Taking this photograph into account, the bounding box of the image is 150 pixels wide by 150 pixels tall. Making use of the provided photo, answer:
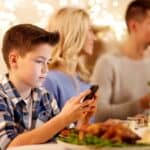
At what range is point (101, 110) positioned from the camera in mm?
1503

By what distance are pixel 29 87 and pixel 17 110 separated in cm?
10

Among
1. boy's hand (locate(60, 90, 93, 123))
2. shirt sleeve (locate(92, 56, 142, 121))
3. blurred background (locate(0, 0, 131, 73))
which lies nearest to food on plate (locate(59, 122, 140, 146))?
boy's hand (locate(60, 90, 93, 123))

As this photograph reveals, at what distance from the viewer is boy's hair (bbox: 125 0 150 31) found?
4.99 feet

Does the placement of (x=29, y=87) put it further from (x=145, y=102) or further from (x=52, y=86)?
(x=145, y=102)

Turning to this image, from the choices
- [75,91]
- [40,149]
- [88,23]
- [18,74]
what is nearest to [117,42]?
[88,23]

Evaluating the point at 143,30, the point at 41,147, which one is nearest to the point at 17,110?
the point at 41,147

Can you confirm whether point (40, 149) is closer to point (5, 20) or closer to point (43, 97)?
point (43, 97)

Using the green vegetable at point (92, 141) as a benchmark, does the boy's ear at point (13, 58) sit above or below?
above

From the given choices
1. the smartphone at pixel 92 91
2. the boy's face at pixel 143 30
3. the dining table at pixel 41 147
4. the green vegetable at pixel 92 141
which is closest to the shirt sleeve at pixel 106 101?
the smartphone at pixel 92 91

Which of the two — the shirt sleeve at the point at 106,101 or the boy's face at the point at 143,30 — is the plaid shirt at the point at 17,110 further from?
the boy's face at the point at 143,30

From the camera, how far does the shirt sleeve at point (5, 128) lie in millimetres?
1339

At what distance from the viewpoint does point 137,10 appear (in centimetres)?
154

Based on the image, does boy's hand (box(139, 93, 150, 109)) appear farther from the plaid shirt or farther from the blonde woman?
the plaid shirt

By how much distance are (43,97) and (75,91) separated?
118 mm
